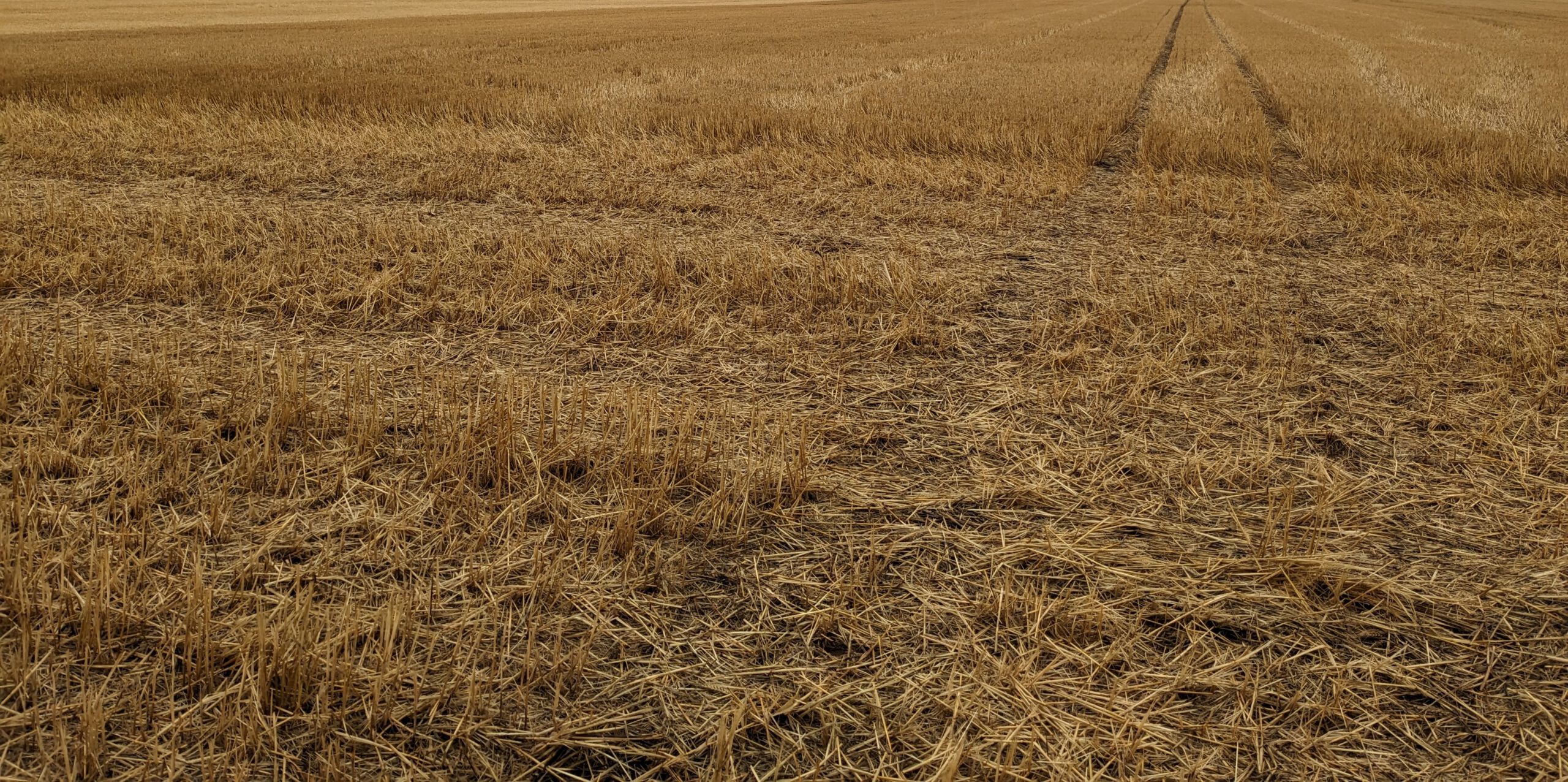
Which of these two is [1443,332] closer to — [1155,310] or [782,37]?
[1155,310]

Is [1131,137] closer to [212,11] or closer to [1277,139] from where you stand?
[1277,139]

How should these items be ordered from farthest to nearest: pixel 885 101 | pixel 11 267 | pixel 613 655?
pixel 885 101
pixel 11 267
pixel 613 655

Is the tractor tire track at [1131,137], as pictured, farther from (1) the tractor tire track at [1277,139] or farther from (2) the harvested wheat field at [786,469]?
(1) the tractor tire track at [1277,139]

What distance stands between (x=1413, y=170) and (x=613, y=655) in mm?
→ 9507

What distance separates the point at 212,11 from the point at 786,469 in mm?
48626

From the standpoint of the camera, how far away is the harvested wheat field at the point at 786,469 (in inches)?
92.1

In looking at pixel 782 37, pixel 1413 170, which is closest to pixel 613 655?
pixel 1413 170

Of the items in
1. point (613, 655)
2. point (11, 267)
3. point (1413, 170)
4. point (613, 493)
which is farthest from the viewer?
point (1413, 170)

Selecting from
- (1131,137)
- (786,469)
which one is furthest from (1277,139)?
(786,469)

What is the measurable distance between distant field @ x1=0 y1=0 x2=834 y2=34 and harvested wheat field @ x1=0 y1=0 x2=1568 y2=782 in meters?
32.9

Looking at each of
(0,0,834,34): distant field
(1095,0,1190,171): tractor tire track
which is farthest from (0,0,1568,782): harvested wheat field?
(0,0,834,34): distant field

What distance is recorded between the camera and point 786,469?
140 inches

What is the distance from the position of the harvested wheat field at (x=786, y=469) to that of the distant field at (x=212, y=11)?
3287cm

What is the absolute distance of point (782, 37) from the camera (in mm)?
26047
